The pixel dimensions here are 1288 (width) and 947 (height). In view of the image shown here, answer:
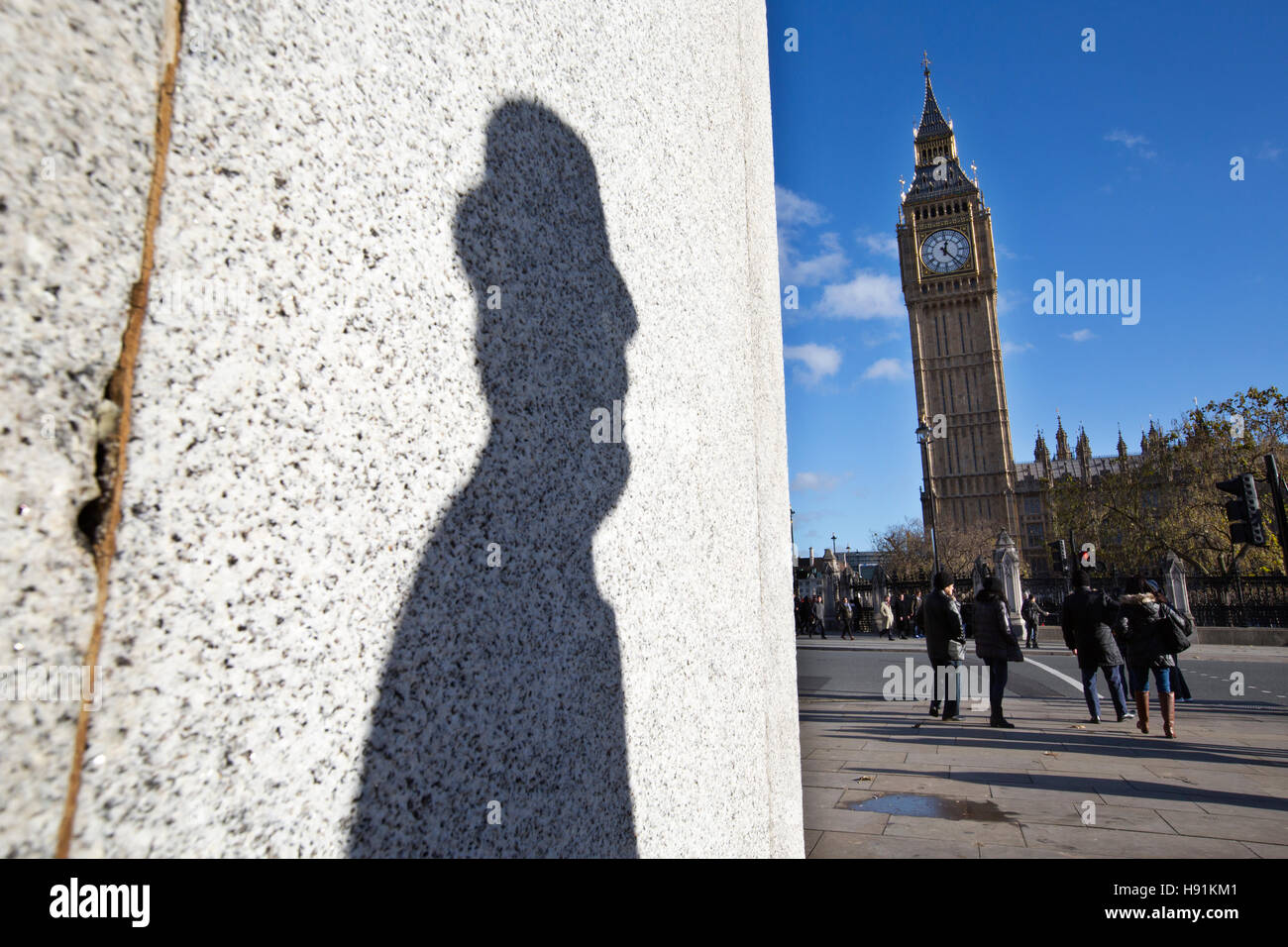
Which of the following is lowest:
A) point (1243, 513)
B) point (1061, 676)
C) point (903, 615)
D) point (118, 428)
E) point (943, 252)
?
point (1061, 676)

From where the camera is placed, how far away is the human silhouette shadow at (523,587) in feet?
3.15

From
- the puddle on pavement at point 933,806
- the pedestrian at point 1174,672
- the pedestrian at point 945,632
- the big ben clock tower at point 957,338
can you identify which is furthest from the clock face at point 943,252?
the puddle on pavement at point 933,806

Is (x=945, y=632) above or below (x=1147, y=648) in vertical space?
above

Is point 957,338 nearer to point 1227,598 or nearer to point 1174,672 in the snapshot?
point 1227,598

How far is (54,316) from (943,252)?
88.0 m

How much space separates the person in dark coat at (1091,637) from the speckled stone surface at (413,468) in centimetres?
892

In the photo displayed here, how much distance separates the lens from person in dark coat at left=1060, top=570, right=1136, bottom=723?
9016 millimetres

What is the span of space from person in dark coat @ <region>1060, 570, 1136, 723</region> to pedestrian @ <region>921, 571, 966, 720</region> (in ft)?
4.29

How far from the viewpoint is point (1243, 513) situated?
12.3m

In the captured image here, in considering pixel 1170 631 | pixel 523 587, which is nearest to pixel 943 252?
pixel 1170 631

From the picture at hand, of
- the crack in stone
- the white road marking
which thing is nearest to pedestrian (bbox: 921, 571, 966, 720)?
the white road marking

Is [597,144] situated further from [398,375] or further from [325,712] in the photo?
[325,712]

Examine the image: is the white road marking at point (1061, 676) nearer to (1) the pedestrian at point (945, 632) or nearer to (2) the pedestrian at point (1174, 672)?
(2) the pedestrian at point (1174, 672)
